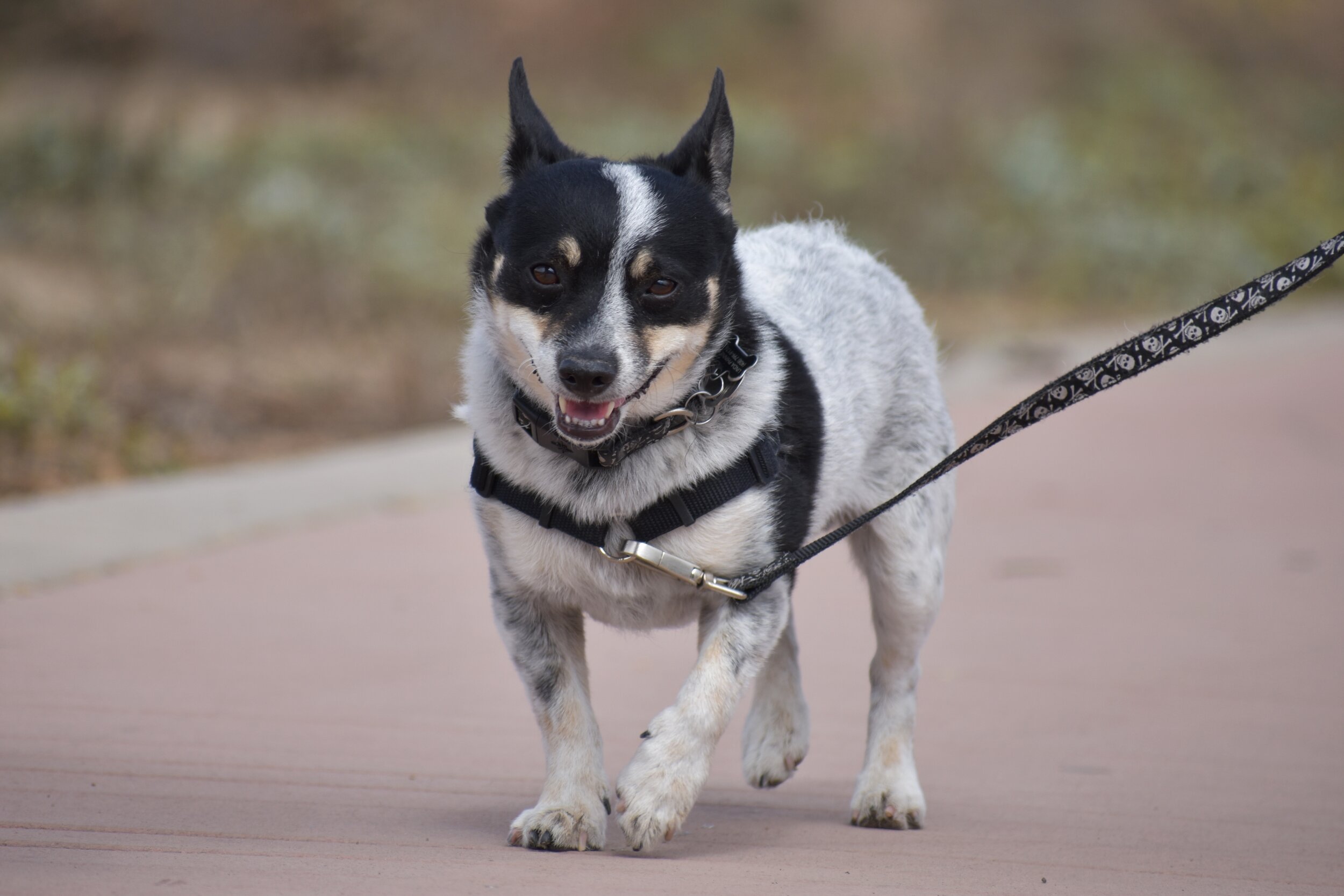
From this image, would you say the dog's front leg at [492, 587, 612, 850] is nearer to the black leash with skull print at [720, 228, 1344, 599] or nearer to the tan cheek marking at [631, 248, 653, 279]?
the black leash with skull print at [720, 228, 1344, 599]

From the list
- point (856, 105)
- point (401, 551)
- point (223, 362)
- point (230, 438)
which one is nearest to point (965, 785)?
point (401, 551)

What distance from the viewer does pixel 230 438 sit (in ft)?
34.6

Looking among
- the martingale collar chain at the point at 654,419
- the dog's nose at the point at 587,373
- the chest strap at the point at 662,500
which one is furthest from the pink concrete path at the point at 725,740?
the dog's nose at the point at 587,373

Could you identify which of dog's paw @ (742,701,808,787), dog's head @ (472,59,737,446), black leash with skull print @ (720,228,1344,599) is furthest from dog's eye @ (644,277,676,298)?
dog's paw @ (742,701,808,787)

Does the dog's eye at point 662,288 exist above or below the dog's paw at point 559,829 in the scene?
above

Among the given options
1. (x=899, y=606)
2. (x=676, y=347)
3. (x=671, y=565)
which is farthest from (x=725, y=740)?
(x=676, y=347)

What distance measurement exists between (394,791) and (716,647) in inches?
43.6

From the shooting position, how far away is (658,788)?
337cm

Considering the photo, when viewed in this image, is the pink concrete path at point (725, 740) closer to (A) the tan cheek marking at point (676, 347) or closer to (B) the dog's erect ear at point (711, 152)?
(A) the tan cheek marking at point (676, 347)

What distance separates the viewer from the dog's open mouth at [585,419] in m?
3.46

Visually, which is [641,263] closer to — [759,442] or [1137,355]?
[759,442]

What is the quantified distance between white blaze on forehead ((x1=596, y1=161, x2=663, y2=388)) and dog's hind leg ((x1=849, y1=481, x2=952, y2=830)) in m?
1.17

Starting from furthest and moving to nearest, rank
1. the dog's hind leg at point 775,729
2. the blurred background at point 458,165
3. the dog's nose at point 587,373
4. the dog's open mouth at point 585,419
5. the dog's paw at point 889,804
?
the blurred background at point 458,165, the dog's hind leg at point 775,729, the dog's paw at point 889,804, the dog's open mouth at point 585,419, the dog's nose at point 587,373

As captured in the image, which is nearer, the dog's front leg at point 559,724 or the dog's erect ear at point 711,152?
the dog's front leg at point 559,724
